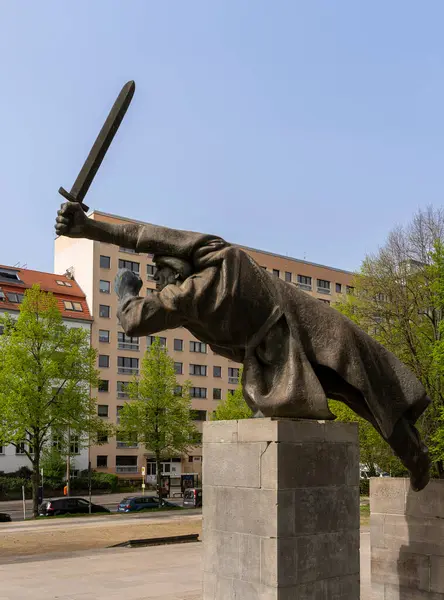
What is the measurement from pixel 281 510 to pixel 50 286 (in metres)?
62.5

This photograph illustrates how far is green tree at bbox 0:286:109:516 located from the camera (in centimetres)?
3812

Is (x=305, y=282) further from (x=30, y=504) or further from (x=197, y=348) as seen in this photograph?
(x=30, y=504)

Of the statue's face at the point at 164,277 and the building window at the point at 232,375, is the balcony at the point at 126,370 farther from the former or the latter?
the statue's face at the point at 164,277

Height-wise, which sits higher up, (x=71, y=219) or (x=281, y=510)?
(x=71, y=219)

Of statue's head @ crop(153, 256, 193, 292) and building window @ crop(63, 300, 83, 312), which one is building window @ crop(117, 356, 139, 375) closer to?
building window @ crop(63, 300, 83, 312)

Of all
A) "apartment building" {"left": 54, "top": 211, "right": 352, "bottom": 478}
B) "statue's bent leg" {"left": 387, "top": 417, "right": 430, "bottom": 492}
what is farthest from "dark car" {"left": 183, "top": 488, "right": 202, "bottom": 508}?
"statue's bent leg" {"left": 387, "top": 417, "right": 430, "bottom": 492}

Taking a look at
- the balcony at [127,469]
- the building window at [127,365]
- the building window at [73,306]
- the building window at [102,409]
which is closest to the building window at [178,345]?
the building window at [127,365]

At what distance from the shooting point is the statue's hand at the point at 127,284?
7.92m

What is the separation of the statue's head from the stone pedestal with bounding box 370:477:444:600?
511cm

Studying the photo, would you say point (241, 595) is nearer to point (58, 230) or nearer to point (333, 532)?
point (333, 532)

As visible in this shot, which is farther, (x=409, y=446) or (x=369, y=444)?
(x=369, y=444)

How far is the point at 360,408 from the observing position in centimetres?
862

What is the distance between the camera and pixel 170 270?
7.84m

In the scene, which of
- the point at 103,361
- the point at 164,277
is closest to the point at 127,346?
the point at 103,361
